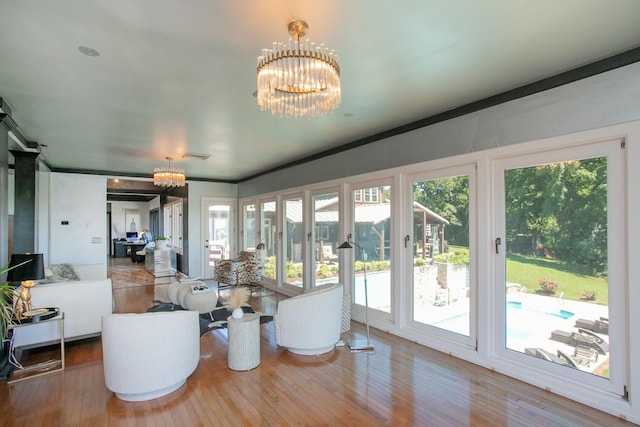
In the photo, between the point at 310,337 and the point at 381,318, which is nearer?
the point at 310,337

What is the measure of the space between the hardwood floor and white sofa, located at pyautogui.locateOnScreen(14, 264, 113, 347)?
0.43 meters

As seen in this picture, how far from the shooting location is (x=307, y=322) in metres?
3.66

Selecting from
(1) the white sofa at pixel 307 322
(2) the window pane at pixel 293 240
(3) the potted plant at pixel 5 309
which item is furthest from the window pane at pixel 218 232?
(1) the white sofa at pixel 307 322

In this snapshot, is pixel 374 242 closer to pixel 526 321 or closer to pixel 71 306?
pixel 526 321

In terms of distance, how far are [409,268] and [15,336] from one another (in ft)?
15.2

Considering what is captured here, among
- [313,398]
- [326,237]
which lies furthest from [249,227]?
[313,398]

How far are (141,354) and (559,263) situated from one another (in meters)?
3.75

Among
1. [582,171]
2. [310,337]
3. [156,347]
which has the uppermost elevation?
[582,171]

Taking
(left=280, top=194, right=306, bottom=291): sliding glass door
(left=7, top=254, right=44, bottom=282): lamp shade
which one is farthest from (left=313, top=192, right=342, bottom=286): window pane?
(left=7, top=254, right=44, bottom=282): lamp shade

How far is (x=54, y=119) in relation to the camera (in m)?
4.14

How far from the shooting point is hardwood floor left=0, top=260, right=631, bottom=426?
2.54 meters

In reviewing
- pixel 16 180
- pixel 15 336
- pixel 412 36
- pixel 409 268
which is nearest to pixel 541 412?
pixel 409 268

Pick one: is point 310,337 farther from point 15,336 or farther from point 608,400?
point 15,336

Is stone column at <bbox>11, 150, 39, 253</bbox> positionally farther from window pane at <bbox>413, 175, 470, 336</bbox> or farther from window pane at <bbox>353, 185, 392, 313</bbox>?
window pane at <bbox>413, 175, 470, 336</bbox>
